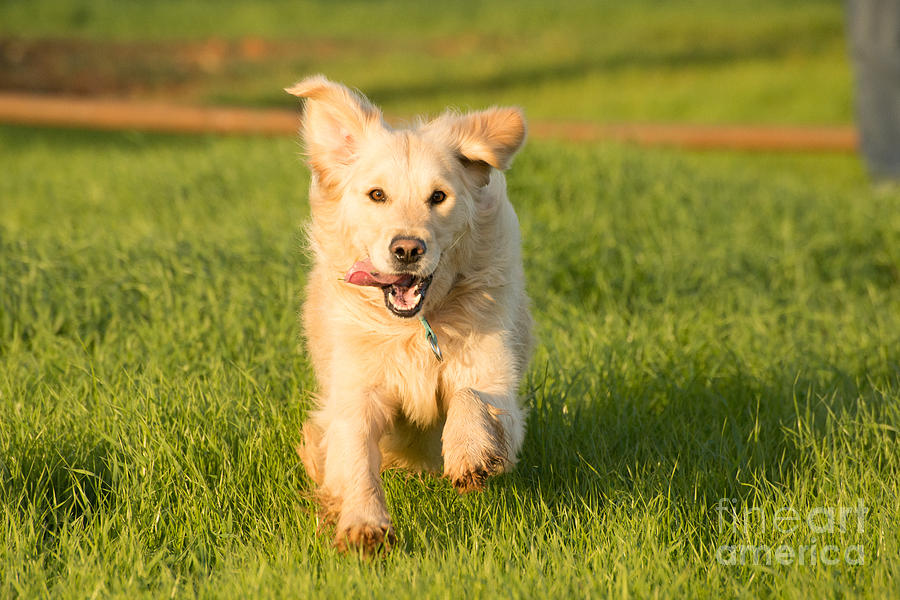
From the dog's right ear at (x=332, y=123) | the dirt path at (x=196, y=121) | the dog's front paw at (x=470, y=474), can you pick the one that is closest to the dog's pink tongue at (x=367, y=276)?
the dog's right ear at (x=332, y=123)

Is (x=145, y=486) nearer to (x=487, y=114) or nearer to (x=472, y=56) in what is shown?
(x=487, y=114)

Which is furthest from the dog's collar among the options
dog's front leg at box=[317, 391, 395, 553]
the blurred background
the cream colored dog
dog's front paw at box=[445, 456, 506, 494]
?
the blurred background

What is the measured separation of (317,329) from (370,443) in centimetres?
67

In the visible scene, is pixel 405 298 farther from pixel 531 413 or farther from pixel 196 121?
pixel 196 121

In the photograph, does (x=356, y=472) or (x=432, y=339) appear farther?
(x=432, y=339)

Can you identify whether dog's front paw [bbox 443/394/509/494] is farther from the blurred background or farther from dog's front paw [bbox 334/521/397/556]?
the blurred background

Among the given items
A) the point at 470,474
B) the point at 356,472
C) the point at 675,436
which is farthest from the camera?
the point at 675,436

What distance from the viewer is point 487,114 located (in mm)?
3623
